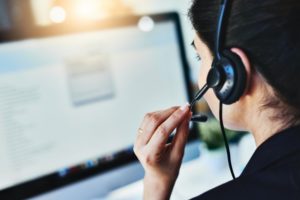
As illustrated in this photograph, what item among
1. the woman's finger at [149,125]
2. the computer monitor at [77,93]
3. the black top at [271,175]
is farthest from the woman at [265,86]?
the computer monitor at [77,93]

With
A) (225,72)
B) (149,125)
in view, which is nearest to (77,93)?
(149,125)

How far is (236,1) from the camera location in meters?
0.54

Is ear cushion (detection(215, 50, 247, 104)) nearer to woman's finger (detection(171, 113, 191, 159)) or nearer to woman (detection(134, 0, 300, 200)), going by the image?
woman (detection(134, 0, 300, 200))

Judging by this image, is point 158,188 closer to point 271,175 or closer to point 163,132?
point 163,132

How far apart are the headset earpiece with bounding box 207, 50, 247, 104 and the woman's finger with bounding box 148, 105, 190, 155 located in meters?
0.11

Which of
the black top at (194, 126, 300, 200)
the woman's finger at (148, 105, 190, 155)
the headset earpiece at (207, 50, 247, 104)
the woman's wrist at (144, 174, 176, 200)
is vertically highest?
the headset earpiece at (207, 50, 247, 104)

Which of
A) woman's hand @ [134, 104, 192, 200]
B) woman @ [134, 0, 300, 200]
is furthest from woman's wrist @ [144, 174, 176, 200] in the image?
woman @ [134, 0, 300, 200]

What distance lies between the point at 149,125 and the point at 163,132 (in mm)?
31

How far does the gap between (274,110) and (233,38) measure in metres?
0.12

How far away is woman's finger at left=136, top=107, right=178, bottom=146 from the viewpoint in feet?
2.18

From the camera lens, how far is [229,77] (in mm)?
555

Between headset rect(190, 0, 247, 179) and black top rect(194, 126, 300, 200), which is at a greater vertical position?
headset rect(190, 0, 247, 179)

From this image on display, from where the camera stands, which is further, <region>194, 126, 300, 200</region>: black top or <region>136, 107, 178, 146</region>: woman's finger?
<region>136, 107, 178, 146</region>: woman's finger

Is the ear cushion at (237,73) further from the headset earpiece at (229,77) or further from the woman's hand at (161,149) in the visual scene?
the woman's hand at (161,149)
